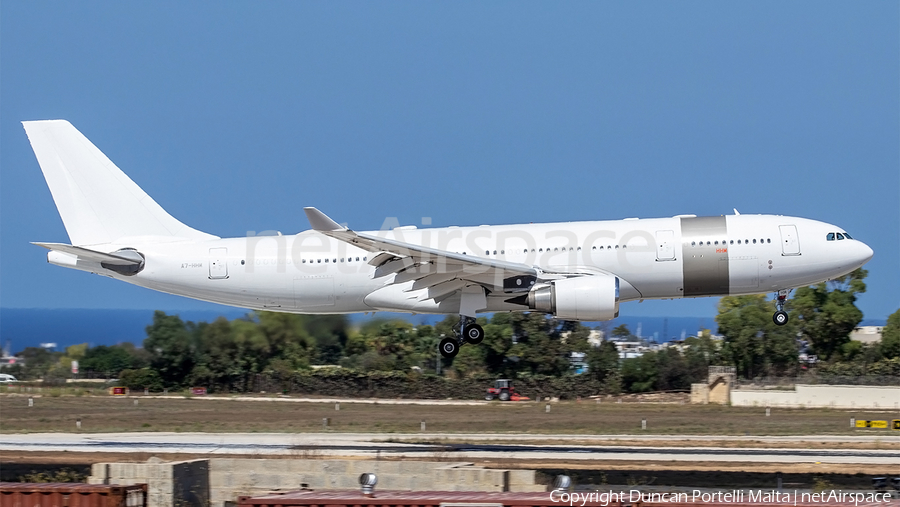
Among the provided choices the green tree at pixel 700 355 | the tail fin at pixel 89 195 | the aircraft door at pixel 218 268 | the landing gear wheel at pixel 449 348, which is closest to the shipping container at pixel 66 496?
the aircraft door at pixel 218 268

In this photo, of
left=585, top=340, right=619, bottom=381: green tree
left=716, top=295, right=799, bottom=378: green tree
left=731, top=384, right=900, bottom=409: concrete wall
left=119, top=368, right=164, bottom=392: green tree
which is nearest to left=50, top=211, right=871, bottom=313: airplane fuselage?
left=731, top=384, right=900, bottom=409: concrete wall

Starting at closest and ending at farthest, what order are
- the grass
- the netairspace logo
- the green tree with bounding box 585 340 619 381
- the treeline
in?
1. the netairspace logo
2. the grass
3. the treeline
4. the green tree with bounding box 585 340 619 381

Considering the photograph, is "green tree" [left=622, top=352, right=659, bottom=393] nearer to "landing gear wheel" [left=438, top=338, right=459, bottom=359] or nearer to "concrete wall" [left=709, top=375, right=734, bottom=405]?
"concrete wall" [left=709, top=375, right=734, bottom=405]

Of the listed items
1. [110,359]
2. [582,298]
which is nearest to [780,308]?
[582,298]

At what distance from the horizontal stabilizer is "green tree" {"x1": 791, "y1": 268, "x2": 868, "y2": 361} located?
52.8 m

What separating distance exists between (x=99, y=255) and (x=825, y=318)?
184ft

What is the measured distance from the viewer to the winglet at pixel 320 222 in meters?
27.3

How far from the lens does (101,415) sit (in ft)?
152

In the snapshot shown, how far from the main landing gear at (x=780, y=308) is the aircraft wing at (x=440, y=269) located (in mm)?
8410

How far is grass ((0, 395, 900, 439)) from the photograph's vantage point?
39.4 meters

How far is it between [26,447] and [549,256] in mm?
19998

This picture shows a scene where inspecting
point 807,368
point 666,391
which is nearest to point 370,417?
point 666,391

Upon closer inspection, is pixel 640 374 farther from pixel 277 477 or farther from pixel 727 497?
pixel 727 497

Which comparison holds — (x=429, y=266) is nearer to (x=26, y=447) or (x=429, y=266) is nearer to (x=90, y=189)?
(x=90, y=189)
